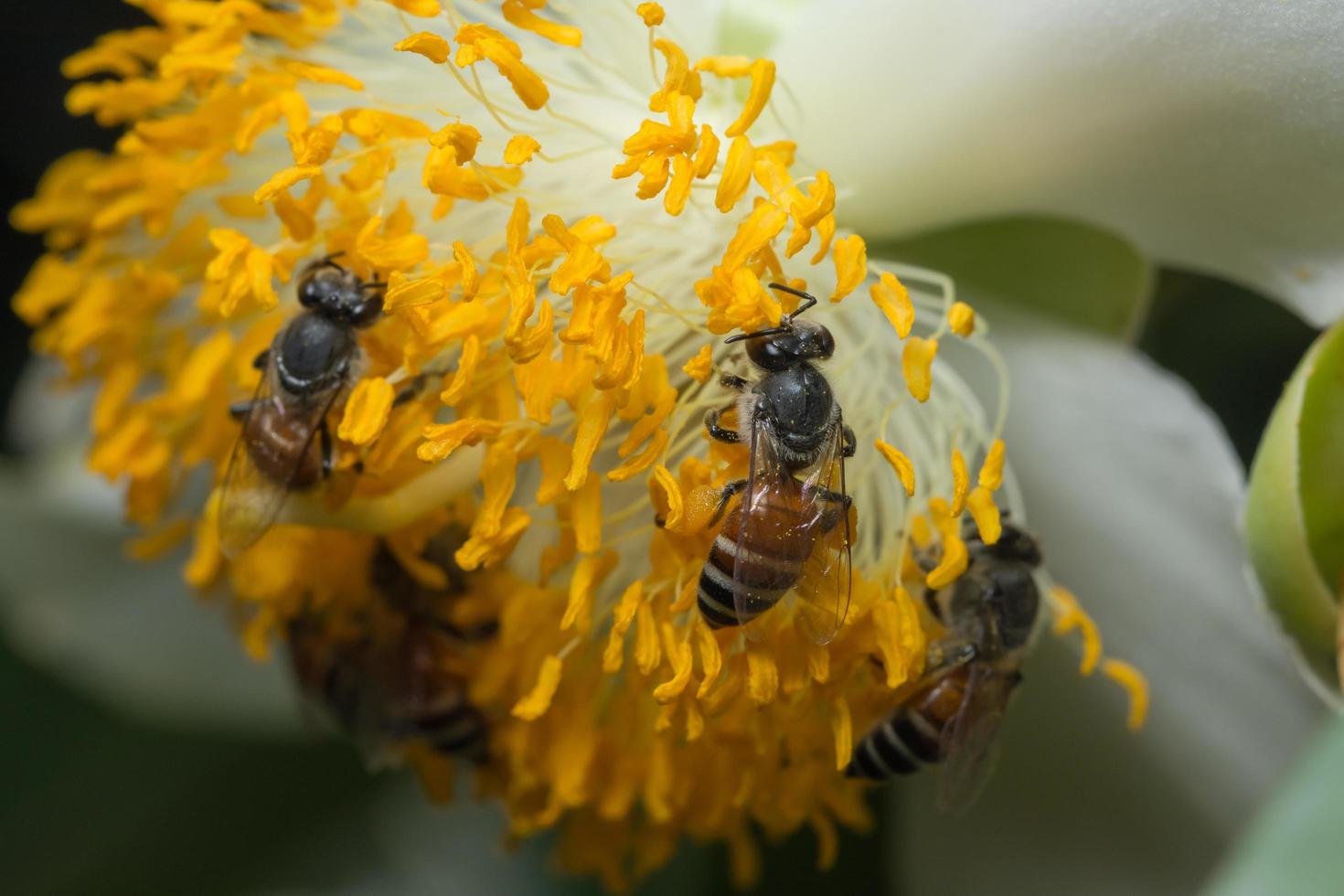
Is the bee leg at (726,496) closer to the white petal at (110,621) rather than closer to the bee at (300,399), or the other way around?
the bee at (300,399)

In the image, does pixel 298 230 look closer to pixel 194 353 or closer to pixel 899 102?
pixel 194 353

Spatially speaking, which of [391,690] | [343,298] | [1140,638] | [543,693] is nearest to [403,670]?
[391,690]

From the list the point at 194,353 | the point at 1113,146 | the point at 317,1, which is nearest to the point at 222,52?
the point at 317,1

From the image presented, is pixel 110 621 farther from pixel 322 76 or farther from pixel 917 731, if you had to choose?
pixel 917 731

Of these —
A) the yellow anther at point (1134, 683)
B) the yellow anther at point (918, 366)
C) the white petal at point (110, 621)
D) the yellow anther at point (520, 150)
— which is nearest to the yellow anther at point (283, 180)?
the yellow anther at point (520, 150)

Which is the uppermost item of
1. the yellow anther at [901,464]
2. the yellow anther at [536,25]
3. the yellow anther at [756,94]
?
the yellow anther at [756,94]

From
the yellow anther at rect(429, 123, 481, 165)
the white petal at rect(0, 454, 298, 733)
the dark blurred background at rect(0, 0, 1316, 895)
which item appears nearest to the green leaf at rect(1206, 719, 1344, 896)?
the yellow anther at rect(429, 123, 481, 165)
